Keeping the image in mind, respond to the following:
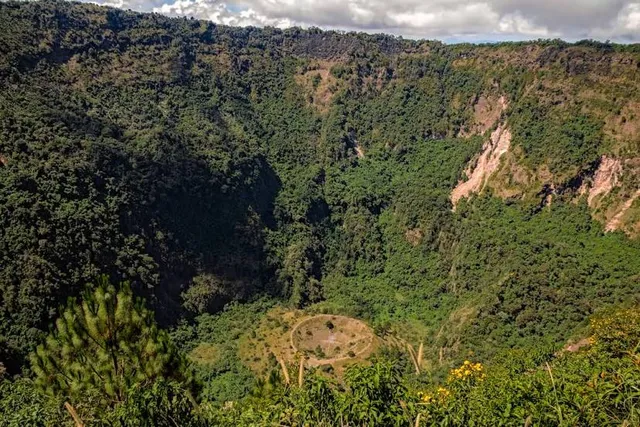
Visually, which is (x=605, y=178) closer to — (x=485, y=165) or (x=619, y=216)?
(x=619, y=216)

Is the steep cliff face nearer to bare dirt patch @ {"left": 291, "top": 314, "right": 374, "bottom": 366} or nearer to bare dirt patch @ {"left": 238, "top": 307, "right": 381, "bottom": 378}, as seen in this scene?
bare dirt patch @ {"left": 291, "top": 314, "right": 374, "bottom": 366}

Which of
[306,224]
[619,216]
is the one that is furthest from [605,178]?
[306,224]

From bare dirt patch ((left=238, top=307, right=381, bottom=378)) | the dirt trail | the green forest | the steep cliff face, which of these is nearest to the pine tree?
the green forest

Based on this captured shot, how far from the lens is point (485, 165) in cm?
7288

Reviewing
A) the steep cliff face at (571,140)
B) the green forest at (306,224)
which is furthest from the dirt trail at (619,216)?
the green forest at (306,224)

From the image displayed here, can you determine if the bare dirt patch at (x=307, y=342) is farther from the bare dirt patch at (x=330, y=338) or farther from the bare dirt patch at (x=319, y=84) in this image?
the bare dirt patch at (x=319, y=84)

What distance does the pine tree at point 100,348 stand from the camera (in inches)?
598

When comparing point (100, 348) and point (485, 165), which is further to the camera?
point (485, 165)

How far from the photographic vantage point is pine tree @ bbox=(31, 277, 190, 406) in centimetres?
1519

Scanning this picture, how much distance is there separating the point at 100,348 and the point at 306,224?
5999 cm

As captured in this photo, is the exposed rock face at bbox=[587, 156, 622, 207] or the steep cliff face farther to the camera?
the exposed rock face at bbox=[587, 156, 622, 207]

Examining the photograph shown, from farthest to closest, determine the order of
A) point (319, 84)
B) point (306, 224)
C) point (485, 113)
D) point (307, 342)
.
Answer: point (319, 84)
point (485, 113)
point (306, 224)
point (307, 342)

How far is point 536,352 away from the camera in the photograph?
3359 centimetres

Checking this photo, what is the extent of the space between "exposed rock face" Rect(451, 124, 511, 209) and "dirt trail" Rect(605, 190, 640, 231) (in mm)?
17853
